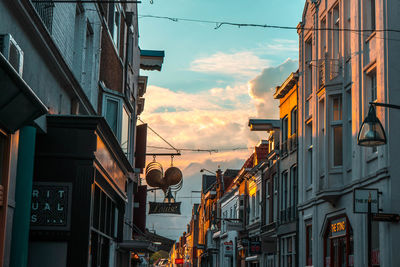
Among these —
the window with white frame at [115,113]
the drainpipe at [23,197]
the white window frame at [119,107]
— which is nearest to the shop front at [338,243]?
the window with white frame at [115,113]

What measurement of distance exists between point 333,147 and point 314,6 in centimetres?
681

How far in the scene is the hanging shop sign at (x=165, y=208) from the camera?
35525 millimetres

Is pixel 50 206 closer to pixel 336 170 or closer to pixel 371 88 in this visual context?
pixel 371 88

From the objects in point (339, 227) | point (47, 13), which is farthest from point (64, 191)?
point (339, 227)

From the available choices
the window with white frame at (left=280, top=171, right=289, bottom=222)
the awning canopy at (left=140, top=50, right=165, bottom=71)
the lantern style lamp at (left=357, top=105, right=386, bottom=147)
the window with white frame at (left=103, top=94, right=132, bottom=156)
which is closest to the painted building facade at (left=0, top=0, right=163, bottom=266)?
the window with white frame at (left=103, top=94, right=132, bottom=156)

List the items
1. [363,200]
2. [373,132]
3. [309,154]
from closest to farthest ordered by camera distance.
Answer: [373,132] < [363,200] < [309,154]

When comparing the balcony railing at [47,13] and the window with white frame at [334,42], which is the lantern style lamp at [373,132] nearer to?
the balcony railing at [47,13]

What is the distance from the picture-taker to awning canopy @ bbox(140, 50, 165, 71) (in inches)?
1335

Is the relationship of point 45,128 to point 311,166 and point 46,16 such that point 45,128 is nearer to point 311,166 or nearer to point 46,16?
point 46,16

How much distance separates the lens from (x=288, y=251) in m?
32.9

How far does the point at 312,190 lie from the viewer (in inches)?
1081

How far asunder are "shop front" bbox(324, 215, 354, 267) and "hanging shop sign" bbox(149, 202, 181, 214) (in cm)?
1154

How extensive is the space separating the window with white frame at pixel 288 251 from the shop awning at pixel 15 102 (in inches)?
908

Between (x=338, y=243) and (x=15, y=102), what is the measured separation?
17.2 meters
